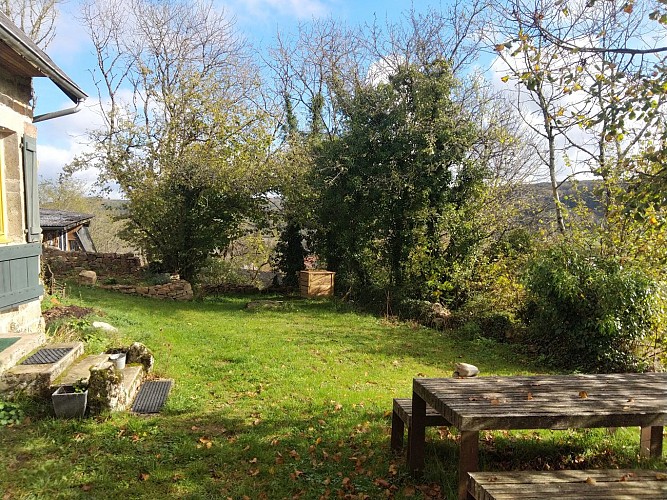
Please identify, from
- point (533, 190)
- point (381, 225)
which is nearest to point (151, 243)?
point (381, 225)

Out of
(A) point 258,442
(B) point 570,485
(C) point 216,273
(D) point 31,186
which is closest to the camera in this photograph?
(B) point 570,485

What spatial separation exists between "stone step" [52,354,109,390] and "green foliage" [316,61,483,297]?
7878 mm

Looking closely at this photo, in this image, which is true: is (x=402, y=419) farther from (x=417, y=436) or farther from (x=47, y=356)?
(x=47, y=356)

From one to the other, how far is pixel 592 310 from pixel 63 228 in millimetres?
18368

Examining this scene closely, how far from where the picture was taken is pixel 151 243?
1477cm

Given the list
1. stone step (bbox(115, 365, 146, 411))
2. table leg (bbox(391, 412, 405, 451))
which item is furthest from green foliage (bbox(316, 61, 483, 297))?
table leg (bbox(391, 412, 405, 451))

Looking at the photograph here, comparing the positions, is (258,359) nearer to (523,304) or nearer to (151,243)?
(523,304)

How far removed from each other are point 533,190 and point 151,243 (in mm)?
12151

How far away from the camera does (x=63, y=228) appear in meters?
18.4

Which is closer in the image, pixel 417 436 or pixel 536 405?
pixel 536 405

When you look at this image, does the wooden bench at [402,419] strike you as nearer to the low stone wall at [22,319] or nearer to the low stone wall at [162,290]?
the low stone wall at [22,319]

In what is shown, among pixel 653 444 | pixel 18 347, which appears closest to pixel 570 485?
pixel 653 444

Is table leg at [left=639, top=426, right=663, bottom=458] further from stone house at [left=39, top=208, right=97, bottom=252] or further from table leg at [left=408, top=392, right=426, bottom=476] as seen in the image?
stone house at [left=39, top=208, right=97, bottom=252]

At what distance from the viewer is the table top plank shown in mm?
2803
